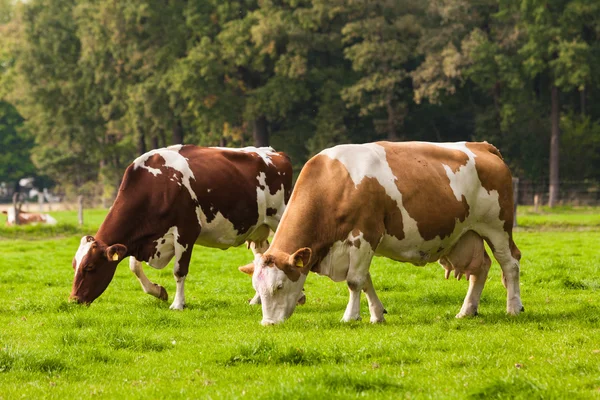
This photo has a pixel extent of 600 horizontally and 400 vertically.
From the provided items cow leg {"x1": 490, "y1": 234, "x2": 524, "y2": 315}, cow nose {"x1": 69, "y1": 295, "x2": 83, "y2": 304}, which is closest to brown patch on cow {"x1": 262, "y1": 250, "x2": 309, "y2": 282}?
cow leg {"x1": 490, "y1": 234, "x2": 524, "y2": 315}

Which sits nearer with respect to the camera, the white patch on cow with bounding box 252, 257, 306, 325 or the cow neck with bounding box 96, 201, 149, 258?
the white patch on cow with bounding box 252, 257, 306, 325

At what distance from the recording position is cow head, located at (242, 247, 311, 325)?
9180mm

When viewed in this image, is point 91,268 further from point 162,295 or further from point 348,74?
point 348,74

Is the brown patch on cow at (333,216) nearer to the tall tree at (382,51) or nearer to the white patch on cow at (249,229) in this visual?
the white patch on cow at (249,229)

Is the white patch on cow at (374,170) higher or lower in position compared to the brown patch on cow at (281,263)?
higher

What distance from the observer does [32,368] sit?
7.43m

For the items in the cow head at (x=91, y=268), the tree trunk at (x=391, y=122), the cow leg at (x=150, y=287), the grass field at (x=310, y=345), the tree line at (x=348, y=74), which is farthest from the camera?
the tree trunk at (x=391, y=122)

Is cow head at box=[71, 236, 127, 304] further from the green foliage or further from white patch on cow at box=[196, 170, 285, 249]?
the green foliage

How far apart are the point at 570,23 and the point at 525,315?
37748 mm

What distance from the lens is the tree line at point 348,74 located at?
148 feet

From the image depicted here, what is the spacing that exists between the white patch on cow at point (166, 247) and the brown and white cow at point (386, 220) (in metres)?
2.48

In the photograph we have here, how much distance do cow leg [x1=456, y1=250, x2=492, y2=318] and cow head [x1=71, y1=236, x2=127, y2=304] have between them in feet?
14.7

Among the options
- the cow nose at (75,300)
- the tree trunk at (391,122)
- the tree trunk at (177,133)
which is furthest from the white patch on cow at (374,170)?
the tree trunk at (177,133)

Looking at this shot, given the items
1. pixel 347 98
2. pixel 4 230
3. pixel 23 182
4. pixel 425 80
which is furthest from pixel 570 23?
pixel 23 182
